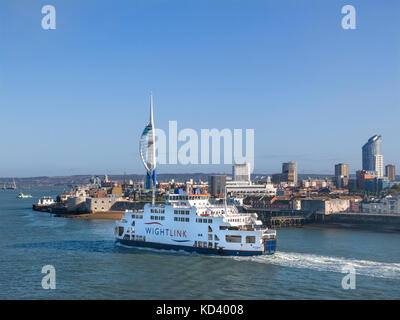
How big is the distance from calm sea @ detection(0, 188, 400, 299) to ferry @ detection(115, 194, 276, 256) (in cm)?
90

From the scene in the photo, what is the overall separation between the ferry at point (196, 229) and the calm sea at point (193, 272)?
90 cm

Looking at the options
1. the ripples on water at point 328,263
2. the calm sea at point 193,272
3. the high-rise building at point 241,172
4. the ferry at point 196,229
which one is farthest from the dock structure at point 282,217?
the high-rise building at point 241,172

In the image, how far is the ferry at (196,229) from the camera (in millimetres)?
30766

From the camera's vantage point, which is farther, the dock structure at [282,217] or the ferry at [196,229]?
the dock structure at [282,217]

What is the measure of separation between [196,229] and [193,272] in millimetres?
6520

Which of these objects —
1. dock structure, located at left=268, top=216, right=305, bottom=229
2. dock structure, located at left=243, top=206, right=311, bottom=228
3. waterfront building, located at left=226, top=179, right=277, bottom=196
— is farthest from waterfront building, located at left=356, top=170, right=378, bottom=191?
dock structure, located at left=268, top=216, right=305, bottom=229

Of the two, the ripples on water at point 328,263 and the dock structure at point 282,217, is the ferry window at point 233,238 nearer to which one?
the ripples on water at point 328,263

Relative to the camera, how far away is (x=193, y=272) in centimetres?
2672

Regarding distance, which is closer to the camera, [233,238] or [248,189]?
[233,238]

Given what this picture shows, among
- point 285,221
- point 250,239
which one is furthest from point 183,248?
point 285,221

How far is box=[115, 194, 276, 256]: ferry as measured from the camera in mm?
30766

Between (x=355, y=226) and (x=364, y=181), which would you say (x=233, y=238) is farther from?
(x=364, y=181)
